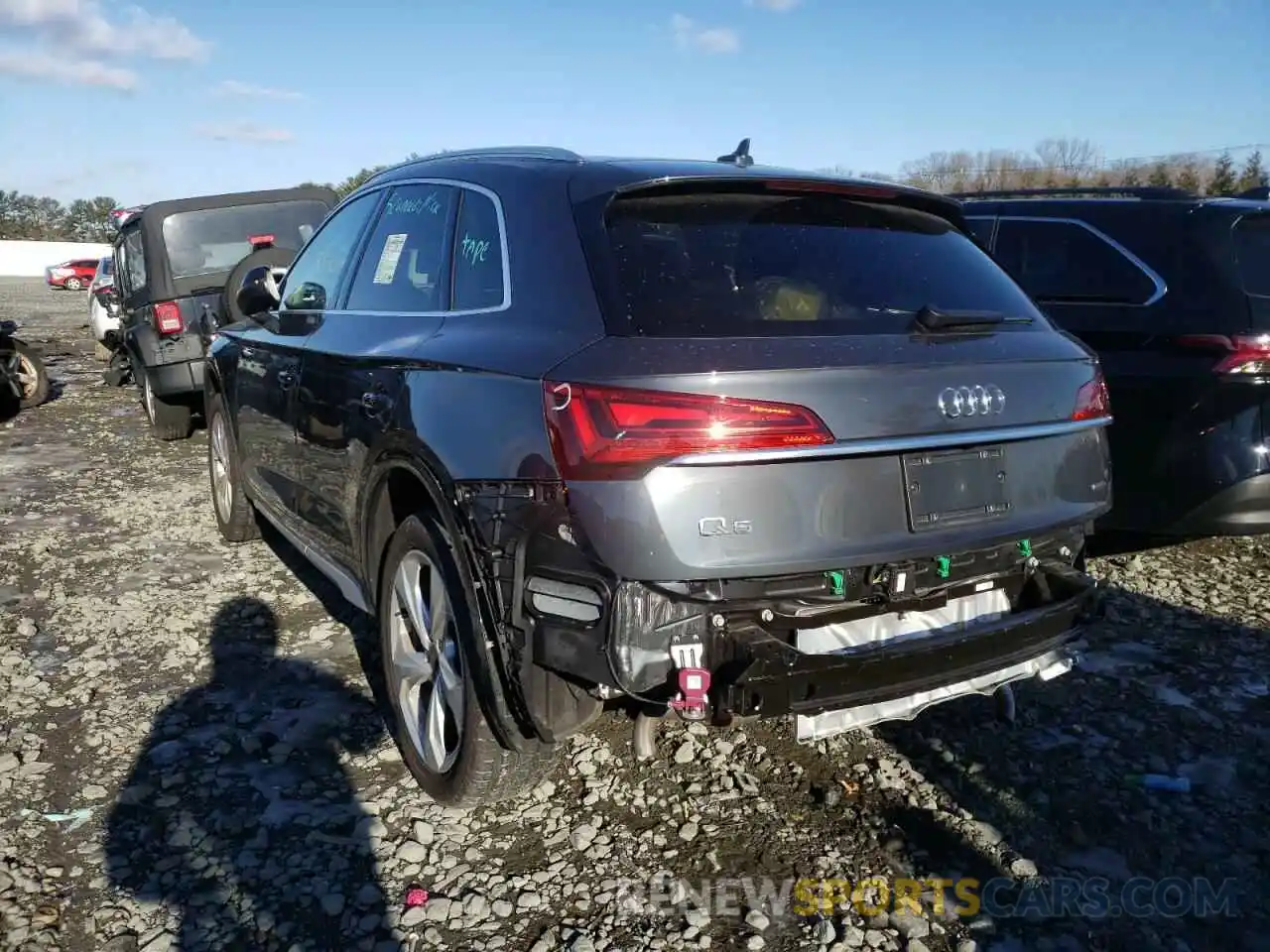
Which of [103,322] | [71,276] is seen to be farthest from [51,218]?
[103,322]

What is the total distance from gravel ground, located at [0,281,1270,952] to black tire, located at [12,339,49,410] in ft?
25.4

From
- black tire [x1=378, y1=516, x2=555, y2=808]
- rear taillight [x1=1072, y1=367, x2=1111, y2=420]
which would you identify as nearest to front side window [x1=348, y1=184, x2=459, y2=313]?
black tire [x1=378, y1=516, x2=555, y2=808]

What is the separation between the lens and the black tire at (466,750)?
2.69 meters

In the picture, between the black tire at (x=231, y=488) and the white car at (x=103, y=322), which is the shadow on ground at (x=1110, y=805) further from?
the white car at (x=103, y=322)

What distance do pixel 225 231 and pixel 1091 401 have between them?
25.4ft

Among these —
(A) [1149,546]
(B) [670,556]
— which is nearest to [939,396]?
(B) [670,556]

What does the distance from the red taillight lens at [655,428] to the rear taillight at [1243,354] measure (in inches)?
115

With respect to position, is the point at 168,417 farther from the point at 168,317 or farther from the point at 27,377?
the point at 27,377

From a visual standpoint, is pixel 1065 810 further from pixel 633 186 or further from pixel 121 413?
pixel 121 413

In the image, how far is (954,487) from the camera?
2.48 metres

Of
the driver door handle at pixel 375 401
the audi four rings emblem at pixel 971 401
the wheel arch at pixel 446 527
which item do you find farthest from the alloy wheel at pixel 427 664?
the audi four rings emblem at pixel 971 401

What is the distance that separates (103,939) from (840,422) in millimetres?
2177

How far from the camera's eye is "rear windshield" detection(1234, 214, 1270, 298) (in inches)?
172

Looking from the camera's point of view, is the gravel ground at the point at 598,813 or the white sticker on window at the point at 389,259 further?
the white sticker on window at the point at 389,259
